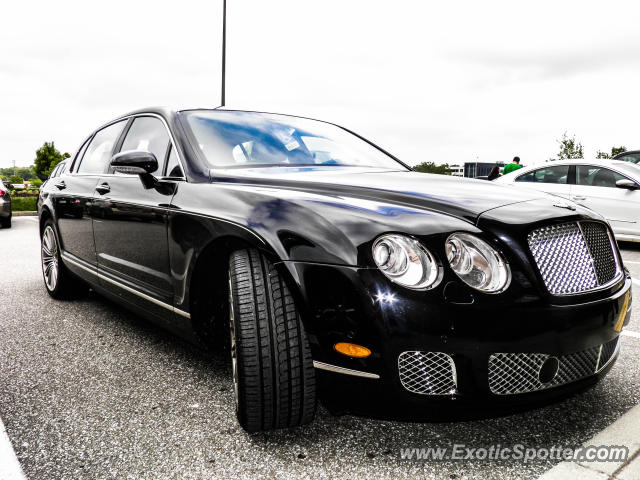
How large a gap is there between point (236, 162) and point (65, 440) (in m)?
1.43

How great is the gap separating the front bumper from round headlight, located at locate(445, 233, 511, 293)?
64 mm

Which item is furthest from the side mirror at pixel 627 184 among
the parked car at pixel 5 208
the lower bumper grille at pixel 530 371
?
the parked car at pixel 5 208

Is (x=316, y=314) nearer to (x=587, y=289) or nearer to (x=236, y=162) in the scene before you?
(x=587, y=289)

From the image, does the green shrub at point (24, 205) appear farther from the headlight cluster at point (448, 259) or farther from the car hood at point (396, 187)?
the headlight cluster at point (448, 259)

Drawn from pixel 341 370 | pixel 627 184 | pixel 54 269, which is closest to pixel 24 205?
pixel 54 269

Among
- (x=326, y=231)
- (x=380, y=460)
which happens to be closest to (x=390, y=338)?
(x=326, y=231)

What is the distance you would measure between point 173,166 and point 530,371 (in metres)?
1.91

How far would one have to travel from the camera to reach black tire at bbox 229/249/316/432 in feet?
5.99

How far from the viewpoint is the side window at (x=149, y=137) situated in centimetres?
282

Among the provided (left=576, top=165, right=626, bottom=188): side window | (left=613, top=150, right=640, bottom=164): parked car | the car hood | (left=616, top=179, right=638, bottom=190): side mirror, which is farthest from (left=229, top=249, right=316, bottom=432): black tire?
(left=613, top=150, right=640, bottom=164): parked car

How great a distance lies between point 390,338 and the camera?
162cm

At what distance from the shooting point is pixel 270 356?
183 cm

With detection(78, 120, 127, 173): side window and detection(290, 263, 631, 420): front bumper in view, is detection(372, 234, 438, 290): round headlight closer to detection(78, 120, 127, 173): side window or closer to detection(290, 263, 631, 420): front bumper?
detection(290, 263, 631, 420): front bumper

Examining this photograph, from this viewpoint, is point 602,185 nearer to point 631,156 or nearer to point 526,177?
point 526,177
